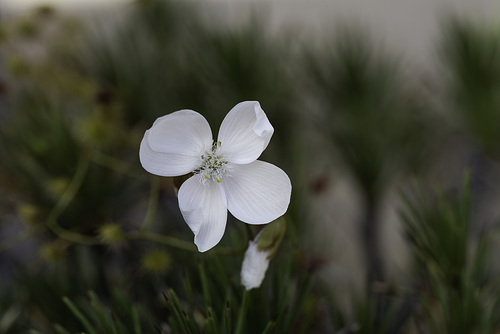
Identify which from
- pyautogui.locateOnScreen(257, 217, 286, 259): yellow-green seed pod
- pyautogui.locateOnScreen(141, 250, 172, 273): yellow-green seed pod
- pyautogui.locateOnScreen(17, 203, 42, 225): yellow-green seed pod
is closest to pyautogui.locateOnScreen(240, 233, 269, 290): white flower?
pyautogui.locateOnScreen(257, 217, 286, 259): yellow-green seed pod

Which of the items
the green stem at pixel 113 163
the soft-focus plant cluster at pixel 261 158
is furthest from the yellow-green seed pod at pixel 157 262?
the green stem at pixel 113 163

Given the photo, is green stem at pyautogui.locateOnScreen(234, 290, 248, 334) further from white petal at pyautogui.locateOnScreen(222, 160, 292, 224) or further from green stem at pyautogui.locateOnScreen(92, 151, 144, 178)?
green stem at pyautogui.locateOnScreen(92, 151, 144, 178)

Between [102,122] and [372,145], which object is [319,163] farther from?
[102,122]

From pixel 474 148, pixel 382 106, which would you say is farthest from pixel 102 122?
pixel 474 148

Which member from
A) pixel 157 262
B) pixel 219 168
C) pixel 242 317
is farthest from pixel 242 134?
pixel 157 262

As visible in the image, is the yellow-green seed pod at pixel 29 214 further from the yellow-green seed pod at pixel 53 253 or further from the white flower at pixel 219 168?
the white flower at pixel 219 168

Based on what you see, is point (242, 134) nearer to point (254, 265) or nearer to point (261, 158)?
point (254, 265)
